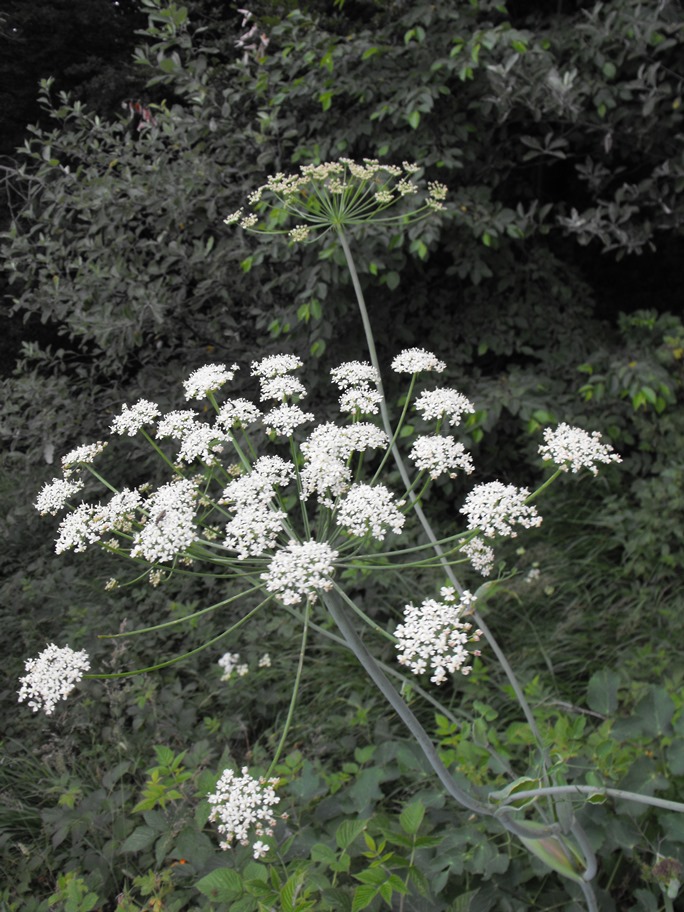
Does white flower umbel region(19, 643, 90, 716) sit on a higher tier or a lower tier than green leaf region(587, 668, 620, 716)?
higher

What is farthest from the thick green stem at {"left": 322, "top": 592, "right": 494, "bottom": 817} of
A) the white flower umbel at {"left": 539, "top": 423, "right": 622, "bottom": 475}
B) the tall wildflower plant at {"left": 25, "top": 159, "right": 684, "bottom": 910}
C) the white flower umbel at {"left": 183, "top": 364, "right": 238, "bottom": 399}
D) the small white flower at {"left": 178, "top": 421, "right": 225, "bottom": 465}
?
the white flower umbel at {"left": 183, "top": 364, "right": 238, "bottom": 399}

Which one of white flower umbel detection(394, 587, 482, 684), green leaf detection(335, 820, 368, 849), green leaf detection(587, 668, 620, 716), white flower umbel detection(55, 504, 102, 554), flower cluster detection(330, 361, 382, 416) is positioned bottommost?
green leaf detection(587, 668, 620, 716)

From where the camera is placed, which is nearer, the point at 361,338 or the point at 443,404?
the point at 443,404

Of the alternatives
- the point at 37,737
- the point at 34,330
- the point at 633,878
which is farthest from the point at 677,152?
the point at 34,330

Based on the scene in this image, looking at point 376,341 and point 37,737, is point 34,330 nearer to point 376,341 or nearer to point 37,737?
point 376,341

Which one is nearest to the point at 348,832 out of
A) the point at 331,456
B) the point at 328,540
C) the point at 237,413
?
the point at 328,540

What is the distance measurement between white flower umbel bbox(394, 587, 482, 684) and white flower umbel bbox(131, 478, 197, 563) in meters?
0.53

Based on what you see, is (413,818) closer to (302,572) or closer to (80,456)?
(302,572)

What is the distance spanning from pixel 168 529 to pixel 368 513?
1.48 feet

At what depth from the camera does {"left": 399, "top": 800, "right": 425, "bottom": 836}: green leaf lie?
6.29 ft

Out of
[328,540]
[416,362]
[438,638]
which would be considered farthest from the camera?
[416,362]

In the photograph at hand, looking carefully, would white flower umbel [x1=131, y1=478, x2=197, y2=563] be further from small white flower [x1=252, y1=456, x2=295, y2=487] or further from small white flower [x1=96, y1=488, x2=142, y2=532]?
small white flower [x1=252, y1=456, x2=295, y2=487]

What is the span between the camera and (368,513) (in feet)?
5.43

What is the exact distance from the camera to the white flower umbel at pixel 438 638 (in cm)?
140
